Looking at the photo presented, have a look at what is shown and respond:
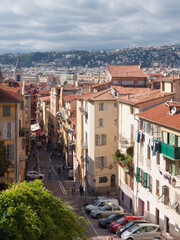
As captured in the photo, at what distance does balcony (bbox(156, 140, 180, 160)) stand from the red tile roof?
1.74 m

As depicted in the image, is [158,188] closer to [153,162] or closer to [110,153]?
[153,162]

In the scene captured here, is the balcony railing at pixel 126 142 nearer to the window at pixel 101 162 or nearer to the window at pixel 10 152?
the window at pixel 101 162

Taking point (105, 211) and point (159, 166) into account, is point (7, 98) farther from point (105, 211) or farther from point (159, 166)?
point (159, 166)

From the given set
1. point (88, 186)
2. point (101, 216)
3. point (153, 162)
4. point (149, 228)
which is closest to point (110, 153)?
point (88, 186)

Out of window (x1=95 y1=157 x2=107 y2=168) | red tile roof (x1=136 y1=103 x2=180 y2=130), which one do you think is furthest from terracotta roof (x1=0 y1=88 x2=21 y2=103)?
window (x1=95 y1=157 x2=107 y2=168)

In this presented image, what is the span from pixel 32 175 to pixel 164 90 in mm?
30782

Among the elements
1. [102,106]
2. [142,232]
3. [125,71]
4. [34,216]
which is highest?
[125,71]

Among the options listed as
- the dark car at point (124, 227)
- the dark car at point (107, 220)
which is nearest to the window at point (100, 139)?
the dark car at point (107, 220)

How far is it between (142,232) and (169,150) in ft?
25.8

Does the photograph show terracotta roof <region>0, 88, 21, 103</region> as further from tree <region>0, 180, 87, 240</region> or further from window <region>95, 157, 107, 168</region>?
tree <region>0, 180, 87, 240</region>

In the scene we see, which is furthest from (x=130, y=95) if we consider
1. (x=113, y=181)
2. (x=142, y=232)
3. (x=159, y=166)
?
(x=142, y=232)

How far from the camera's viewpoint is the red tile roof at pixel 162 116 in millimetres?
33828

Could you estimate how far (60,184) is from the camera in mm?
62750

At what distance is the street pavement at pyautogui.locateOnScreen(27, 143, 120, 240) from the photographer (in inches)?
1507
